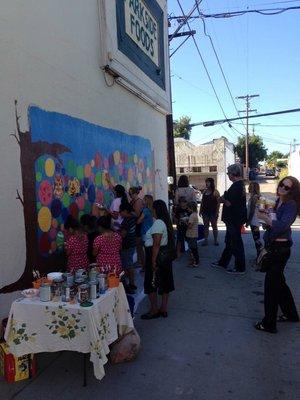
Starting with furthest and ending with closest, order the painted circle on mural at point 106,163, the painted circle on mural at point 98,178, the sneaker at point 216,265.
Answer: the sneaker at point 216,265 < the painted circle on mural at point 106,163 < the painted circle on mural at point 98,178

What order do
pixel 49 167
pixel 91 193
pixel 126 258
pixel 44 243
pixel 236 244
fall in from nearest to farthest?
pixel 44 243
pixel 49 167
pixel 126 258
pixel 91 193
pixel 236 244

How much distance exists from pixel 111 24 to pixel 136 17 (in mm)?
1978

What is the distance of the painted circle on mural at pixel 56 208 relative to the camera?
5.36 metres

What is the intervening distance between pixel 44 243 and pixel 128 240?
4.65 ft

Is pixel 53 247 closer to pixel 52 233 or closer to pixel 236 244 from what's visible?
pixel 52 233

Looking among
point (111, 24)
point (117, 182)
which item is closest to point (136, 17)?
point (111, 24)

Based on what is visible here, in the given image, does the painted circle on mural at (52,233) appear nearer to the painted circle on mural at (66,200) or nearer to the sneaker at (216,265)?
the painted circle on mural at (66,200)

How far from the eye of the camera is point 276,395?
139 inches

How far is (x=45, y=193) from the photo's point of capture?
5168 mm

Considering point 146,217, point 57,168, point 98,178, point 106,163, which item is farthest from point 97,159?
point 57,168

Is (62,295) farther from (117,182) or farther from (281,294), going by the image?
(117,182)

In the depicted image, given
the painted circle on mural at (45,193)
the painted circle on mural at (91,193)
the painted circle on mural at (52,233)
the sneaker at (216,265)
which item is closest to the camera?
the painted circle on mural at (45,193)

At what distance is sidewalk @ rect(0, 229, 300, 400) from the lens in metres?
3.60

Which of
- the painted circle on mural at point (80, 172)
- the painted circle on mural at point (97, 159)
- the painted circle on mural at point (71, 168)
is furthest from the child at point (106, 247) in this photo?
the painted circle on mural at point (97, 159)
